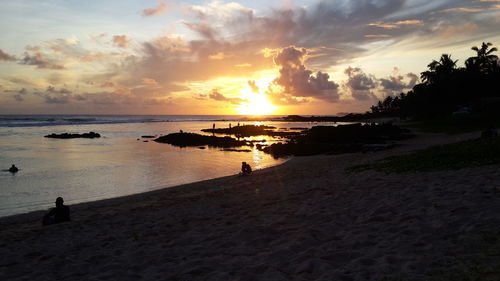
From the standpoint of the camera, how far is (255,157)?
116ft

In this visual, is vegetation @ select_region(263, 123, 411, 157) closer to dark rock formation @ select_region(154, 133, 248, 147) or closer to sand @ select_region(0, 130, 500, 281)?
dark rock formation @ select_region(154, 133, 248, 147)

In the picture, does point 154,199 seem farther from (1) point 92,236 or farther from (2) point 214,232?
(2) point 214,232

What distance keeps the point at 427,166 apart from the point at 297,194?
6047 millimetres

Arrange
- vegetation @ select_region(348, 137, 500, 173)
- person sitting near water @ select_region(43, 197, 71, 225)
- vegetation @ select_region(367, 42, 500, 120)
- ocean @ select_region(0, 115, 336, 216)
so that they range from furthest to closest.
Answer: vegetation @ select_region(367, 42, 500, 120)
ocean @ select_region(0, 115, 336, 216)
vegetation @ select_region(348, 137, 500, 173)
person sitting near water @ select_region(43, 197, 71, 225)

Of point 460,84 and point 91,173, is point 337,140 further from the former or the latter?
point 460,84

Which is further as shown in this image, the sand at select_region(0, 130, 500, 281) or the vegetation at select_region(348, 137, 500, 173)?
the vegetation at select_region(348, 137, 500, 173)

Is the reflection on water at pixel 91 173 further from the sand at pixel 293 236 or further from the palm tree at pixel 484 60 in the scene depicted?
the palm tree at pixel 484 60

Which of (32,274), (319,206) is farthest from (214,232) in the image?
(32,274)

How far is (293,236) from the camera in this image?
820 centimetres

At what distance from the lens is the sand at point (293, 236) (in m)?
6.16

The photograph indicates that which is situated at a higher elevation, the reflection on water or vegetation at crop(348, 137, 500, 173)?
vegetation at crop(348, 137, 500, 173)

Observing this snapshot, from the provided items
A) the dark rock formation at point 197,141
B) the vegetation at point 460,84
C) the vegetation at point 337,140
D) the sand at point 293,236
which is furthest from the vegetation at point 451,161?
the vegetation at point 460,84

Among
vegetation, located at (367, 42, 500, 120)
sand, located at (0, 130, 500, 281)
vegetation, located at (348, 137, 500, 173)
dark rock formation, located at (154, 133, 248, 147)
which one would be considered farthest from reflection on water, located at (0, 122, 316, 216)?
vegetation, located at (367, 42, 500, 120)

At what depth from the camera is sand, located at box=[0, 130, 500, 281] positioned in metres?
6.16
